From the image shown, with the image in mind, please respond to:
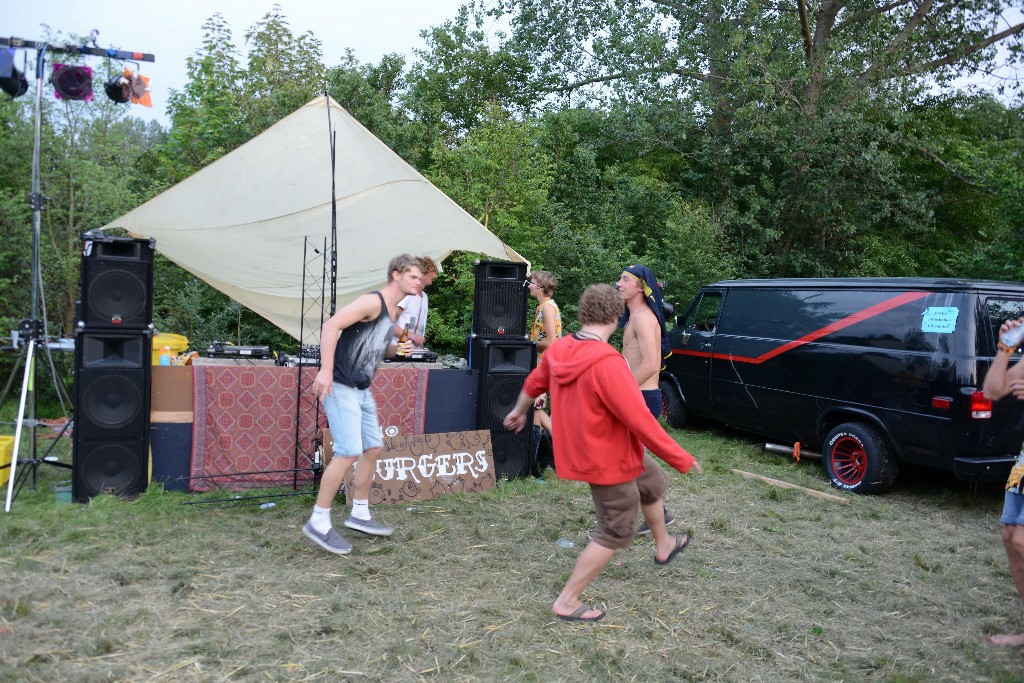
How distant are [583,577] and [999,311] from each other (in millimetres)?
4407

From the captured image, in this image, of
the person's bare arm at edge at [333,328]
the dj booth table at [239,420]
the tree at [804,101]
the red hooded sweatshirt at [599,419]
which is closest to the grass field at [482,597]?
the dj booth table at [239,420]

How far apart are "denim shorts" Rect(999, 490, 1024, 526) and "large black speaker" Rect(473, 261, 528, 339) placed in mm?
4028

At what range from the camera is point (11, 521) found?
200 inches

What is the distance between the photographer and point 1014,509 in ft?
12.3

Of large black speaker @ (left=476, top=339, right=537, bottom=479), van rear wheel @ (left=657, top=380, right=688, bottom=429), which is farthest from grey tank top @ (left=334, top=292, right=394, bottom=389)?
van rear wheel @ (left=657, top=380, right=688, bottom=429)

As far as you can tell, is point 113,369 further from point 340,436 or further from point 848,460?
point 848,460

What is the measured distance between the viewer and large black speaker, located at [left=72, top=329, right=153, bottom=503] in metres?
5.63

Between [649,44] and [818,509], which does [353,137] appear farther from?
[649,44]

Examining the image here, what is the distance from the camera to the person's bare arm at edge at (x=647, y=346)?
518 centimetres

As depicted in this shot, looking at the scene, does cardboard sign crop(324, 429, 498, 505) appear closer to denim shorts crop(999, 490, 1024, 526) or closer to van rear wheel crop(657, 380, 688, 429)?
van rear wheel crop(657, 380, 688, 429)

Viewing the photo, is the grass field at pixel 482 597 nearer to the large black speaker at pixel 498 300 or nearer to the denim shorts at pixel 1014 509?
the denim shorts at pixel 1014 509

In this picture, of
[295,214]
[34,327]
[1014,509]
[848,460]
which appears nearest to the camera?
[1014,509]

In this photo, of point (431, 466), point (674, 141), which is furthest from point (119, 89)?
point (674, 141)

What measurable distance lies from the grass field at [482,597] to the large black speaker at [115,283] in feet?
4.21
